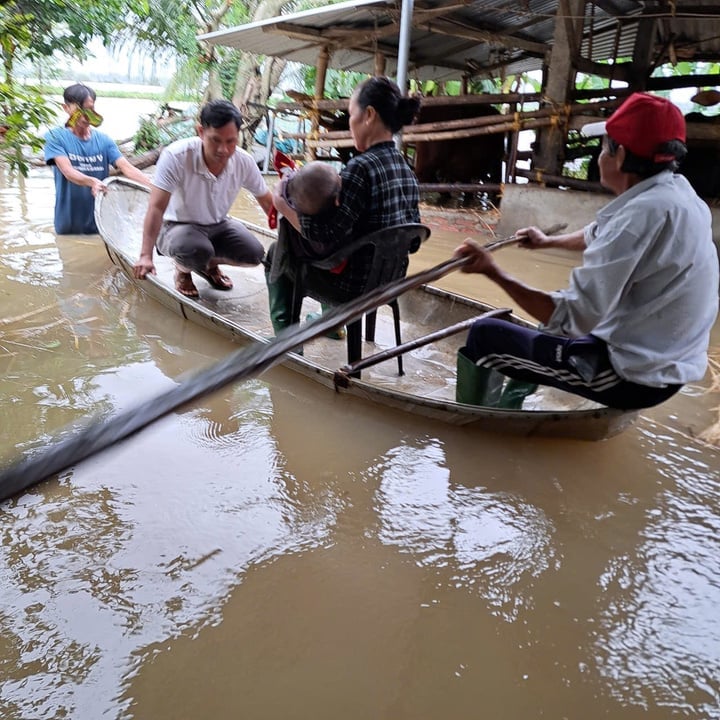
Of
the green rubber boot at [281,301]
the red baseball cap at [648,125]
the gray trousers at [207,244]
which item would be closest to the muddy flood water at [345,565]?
the green rubber boot at [281,301]

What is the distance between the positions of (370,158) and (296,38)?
6530 millimetres

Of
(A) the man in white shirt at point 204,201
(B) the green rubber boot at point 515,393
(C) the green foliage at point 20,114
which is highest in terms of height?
(C) the green foliage at point 20,114

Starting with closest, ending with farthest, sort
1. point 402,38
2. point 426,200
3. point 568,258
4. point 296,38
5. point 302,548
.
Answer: point 302,548
point 402,38
point 568,258
point 296,38
point 426,200

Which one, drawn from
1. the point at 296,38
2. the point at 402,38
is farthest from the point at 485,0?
the point at 296,38

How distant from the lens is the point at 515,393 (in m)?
3.14

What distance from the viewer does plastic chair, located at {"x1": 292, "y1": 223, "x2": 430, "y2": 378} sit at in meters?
3.19

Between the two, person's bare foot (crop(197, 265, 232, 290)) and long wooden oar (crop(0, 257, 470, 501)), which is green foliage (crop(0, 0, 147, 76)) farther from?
long wooden oar (crop(0, 257, 470, 501))

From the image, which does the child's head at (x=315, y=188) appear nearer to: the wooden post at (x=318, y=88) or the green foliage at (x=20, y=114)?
the green foliage at (x=20, y=114)

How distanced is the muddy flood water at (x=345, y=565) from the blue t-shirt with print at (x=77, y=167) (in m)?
2.73

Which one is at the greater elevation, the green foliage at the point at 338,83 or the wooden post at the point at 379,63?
the green foliage at the point at 338,83

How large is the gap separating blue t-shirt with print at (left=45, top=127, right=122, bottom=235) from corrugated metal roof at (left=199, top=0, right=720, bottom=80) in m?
3.29

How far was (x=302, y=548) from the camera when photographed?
232cm

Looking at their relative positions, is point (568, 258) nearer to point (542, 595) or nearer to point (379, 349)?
point (379, 349)

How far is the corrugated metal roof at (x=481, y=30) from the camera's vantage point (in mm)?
7176
